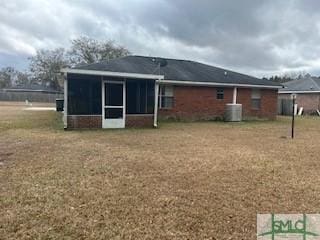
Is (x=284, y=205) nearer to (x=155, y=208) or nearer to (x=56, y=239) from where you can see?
(x=155, y=208)

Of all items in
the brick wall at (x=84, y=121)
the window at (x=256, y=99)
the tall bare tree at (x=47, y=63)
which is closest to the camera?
the brick wall at (x=84, y=121)

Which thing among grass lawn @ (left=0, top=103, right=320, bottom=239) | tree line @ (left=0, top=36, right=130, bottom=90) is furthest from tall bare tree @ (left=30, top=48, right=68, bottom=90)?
grass lawn @ (left=0, top=103, right=320, bottom=239)

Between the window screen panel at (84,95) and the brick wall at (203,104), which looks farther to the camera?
the brick wall at (203,104)

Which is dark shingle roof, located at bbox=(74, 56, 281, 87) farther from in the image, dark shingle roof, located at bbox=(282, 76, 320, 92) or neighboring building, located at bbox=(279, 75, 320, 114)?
dark shingle roof, located at bbox=(282, 76, 320, 92)

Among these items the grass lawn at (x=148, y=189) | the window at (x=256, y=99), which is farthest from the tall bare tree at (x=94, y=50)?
the grass lawn at (x=148, y=189)

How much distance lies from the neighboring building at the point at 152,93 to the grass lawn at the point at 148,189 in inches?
173

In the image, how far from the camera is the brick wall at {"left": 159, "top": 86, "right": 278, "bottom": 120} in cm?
1839

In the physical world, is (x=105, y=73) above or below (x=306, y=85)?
below

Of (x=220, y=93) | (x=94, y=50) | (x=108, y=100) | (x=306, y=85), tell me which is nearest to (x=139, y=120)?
(x=108, y=100)

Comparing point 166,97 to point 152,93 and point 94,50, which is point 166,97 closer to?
point 152,93

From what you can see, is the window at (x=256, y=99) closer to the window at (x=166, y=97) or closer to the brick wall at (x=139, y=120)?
the window at (x=166, y=97)

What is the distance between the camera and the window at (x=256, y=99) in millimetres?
20688

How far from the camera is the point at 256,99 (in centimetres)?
2083

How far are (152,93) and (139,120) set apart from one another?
1379 millimetres
